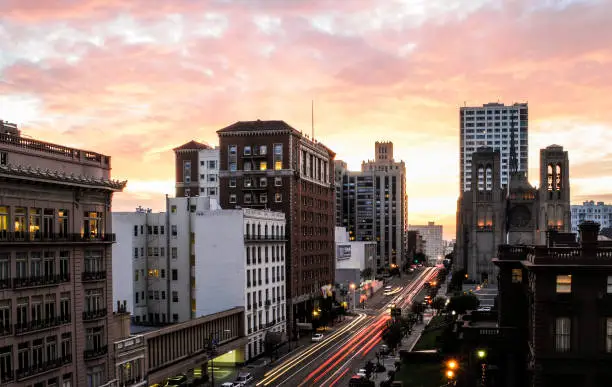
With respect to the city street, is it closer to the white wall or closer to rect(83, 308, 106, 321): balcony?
the white wall

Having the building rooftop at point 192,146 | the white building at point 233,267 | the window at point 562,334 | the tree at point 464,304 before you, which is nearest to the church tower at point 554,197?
the tree at point 464,304

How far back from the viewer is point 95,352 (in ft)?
180

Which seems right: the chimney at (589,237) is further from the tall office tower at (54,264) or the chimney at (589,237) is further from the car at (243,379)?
the car at (243,379)

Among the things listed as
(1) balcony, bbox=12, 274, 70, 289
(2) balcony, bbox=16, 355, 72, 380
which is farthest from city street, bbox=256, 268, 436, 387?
(1) balcony, bbox=12, 274, 70, 289

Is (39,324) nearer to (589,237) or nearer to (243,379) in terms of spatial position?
(243,379)

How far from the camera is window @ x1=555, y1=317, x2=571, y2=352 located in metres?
46.6

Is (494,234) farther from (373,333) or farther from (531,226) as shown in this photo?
(373,333)

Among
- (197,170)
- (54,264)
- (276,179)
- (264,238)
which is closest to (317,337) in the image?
(264,238)

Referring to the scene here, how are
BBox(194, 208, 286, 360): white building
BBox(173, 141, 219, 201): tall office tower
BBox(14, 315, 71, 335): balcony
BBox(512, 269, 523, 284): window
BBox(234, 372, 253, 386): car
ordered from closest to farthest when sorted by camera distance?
BBox(14, 315, 71, 335): balcony, BBox(512, 269, 523, 284): window, BBox(234, 372, 253, 386): car, BBox(194, 208, 286, 360): white building, BBox(173, 141, 219, 201): tall office tower

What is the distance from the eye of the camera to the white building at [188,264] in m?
95.8

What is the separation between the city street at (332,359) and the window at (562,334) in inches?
1448

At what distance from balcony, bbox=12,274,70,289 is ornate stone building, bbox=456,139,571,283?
12722 cm

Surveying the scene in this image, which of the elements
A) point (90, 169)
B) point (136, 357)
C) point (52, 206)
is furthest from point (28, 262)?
point (136, 357)

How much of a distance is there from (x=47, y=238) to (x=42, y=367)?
9165 mm
